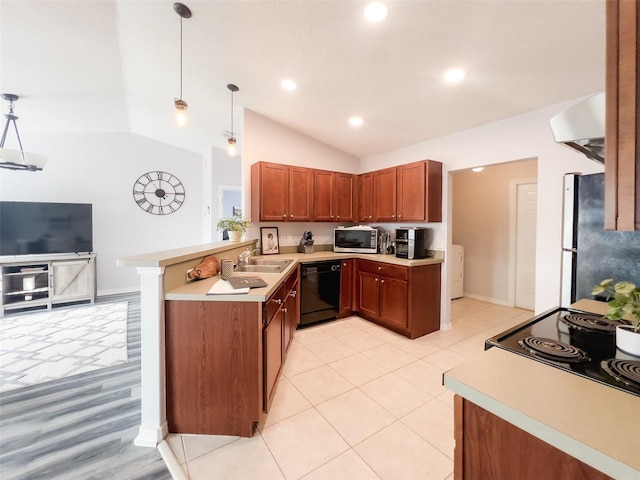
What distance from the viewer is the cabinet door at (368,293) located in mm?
3518

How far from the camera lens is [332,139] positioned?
3.99m

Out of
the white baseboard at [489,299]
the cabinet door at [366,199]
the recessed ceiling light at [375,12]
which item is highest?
the recessed ceiling light at [375,12]

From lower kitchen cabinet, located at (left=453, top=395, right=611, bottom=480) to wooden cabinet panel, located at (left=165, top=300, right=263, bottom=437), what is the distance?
120 cm

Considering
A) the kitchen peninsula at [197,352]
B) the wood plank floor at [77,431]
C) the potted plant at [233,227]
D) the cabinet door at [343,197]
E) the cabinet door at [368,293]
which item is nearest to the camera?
the wood plank floor at [77,431]

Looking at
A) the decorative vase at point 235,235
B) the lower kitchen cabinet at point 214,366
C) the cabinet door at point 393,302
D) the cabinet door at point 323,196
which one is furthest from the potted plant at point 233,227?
the cabinet door at point 393,302

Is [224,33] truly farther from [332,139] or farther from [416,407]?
[416,407]

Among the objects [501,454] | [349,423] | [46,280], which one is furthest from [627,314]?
[46,280]

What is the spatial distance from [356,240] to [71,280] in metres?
4.56

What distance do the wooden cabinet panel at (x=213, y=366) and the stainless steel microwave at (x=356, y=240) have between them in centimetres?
244

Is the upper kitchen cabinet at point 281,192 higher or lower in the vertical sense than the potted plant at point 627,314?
higher

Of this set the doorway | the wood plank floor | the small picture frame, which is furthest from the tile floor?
the doorway

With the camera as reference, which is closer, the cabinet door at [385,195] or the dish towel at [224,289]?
the dish towel at [224,289]

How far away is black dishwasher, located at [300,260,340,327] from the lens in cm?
333

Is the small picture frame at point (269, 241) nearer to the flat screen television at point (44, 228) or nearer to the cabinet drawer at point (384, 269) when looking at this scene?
the cabinet drawer at point (384, 269)
